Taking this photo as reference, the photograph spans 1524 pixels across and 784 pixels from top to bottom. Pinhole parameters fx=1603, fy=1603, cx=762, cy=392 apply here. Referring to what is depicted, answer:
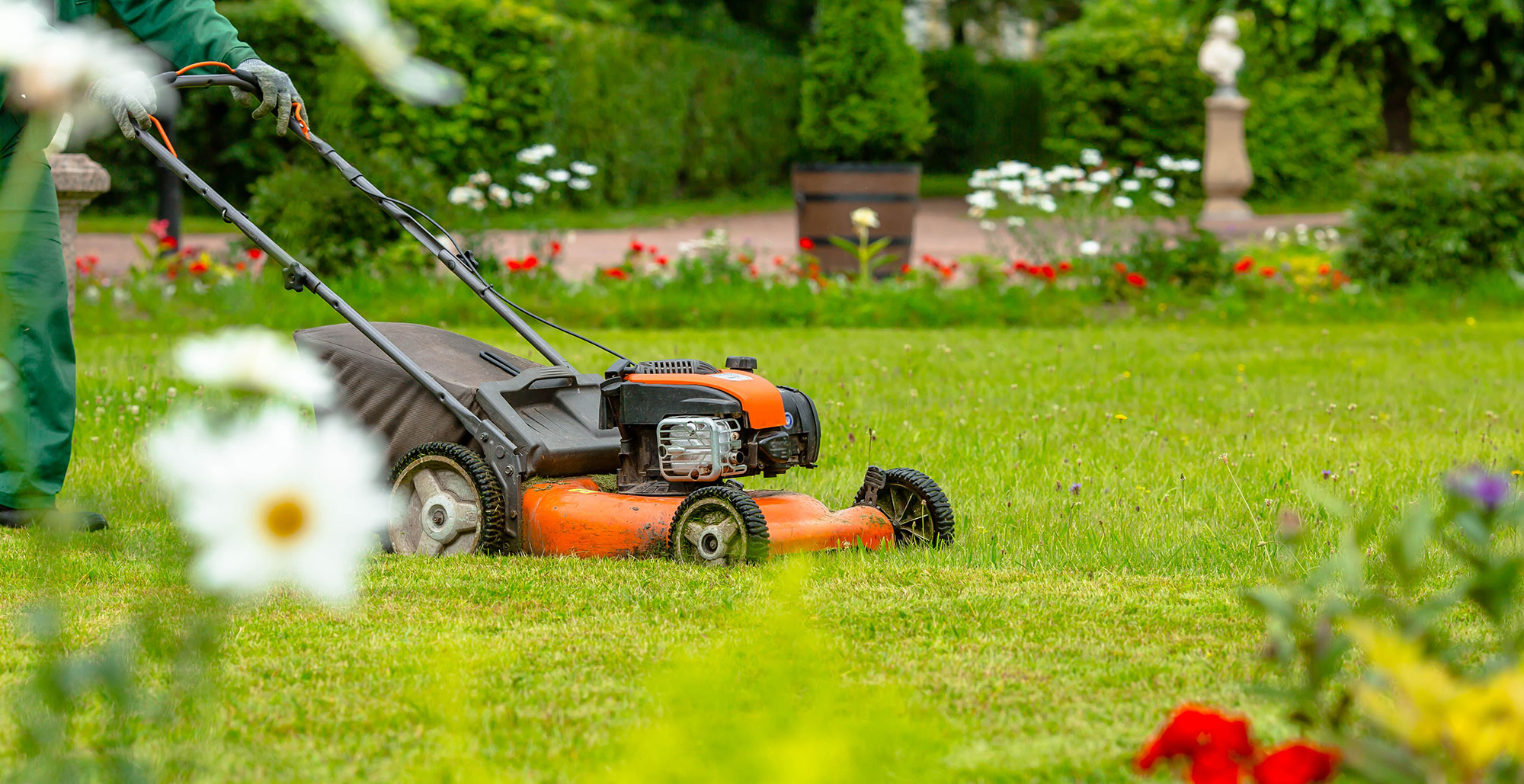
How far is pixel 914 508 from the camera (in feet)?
12.0

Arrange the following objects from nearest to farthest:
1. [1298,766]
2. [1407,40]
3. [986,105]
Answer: [1298,766] → [1407,40] → [986,105]

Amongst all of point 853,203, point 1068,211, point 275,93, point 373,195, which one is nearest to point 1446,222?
point 1068,211

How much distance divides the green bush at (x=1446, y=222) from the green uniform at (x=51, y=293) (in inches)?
314

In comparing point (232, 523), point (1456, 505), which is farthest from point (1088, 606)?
point (232, 523)

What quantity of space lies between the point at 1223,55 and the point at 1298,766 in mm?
15585

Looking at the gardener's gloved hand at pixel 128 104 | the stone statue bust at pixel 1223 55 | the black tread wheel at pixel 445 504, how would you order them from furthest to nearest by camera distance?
the stone statue bust at pixel 1223 55 < the black tread wheel at pixel 445 504 < the gardener's gloved hand at pixel 128 104

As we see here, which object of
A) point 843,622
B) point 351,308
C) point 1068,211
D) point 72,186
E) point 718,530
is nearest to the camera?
point 843,622

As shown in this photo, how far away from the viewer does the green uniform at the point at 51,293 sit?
150 inches

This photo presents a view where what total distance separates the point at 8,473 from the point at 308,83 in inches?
447

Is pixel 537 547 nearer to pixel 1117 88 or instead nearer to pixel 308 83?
pixel 308 83

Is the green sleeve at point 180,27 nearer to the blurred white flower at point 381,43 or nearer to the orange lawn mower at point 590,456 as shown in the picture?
the orange lawn mower at point 590,456

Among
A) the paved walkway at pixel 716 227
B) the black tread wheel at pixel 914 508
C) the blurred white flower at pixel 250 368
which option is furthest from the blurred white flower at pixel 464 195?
the blurred white flower at pixel 250 368

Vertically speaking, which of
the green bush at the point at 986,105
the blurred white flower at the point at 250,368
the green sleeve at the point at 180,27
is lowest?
the blurred white flower at the point at 250,368

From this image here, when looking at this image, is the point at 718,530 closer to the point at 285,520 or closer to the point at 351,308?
the point at 351,308
